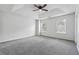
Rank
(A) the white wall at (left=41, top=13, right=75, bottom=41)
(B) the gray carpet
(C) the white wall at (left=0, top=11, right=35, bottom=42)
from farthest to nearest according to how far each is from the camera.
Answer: (A) the white wall at (left=41, top=13, right=75, bottom=41) → (C) the white wall at (left=0, top=11, right=35, bottom=42) → (B) the gray carpet

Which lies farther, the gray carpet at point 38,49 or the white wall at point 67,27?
the white wall at point 67,27

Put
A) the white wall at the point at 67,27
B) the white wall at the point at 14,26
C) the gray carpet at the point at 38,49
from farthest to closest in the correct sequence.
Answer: the white wall at the point at 67,27, the white wall at the point at 14,26, the gray carpet at the point at 38,49

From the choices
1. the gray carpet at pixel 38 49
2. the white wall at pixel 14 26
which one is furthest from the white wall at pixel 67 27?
the white wall at pixel 14 26

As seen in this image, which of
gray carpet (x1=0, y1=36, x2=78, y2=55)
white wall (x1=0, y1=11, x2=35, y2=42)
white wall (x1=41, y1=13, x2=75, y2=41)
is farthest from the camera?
white wall (x1=41, y1=13, x2=75, y2=41)

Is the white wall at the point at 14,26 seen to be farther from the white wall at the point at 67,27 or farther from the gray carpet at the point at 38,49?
the white wall at the point at 67,27

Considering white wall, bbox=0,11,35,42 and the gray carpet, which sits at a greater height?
white wall, bbox=0,11,35,42

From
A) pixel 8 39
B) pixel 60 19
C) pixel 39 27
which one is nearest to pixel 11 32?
pixel 8 39

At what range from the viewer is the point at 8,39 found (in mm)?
5176

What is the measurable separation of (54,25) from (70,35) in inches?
73.8

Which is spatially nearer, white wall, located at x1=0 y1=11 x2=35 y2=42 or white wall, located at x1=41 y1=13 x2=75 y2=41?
white wall, located at x1=0 y1=11 x2=35 y2=42

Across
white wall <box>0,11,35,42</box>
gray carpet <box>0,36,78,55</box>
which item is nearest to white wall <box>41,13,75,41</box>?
gray carpet <box>0,36,78,55</box>

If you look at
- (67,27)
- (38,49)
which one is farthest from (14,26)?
(67,27)

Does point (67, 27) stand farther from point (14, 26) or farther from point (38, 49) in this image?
point (14, 26)

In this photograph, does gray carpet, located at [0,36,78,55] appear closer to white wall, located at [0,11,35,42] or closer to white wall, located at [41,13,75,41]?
white wall, located at [0,11,35,42]
